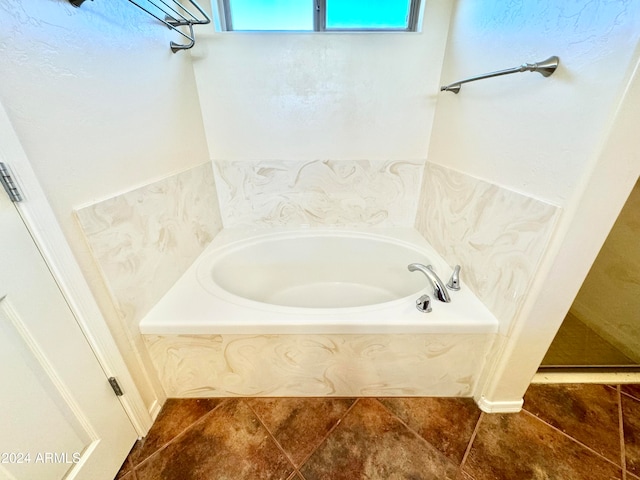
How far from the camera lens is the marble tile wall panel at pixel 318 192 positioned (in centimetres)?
162

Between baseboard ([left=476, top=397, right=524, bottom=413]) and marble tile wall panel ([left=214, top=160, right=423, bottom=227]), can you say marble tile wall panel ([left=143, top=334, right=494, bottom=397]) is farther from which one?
marble tile wall panel ([left=214, top=160, right=423, bottom=227])

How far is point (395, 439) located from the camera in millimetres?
985

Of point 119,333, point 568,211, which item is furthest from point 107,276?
point 568,211

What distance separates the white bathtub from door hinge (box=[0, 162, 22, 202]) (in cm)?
56

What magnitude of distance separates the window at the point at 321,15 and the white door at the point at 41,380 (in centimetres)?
152

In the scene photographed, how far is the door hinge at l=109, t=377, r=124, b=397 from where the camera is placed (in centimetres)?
84

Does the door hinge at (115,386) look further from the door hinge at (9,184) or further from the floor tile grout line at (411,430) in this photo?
the floor tile grout line at (411,430)

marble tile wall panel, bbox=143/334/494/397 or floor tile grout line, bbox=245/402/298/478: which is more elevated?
marble tile wall panel, bbox=143/334/494/397

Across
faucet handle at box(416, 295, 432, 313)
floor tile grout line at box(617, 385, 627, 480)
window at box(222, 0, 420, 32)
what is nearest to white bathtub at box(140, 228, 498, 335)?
faucet handle at box(416, 295, 432, 313)

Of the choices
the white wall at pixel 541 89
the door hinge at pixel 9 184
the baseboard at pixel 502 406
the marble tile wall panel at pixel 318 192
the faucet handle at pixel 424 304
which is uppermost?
the white wall at pixel 541 89

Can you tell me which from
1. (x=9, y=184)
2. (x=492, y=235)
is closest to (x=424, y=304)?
(x=492, y=235)

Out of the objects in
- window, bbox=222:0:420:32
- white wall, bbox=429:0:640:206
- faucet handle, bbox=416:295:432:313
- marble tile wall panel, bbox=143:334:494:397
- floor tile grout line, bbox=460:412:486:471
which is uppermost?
window, bbox=222:0:420:32

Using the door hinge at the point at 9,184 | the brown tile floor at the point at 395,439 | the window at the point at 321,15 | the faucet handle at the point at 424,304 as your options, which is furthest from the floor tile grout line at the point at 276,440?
the window at the point at 321,15

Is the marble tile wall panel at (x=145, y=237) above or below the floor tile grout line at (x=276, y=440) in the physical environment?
above
